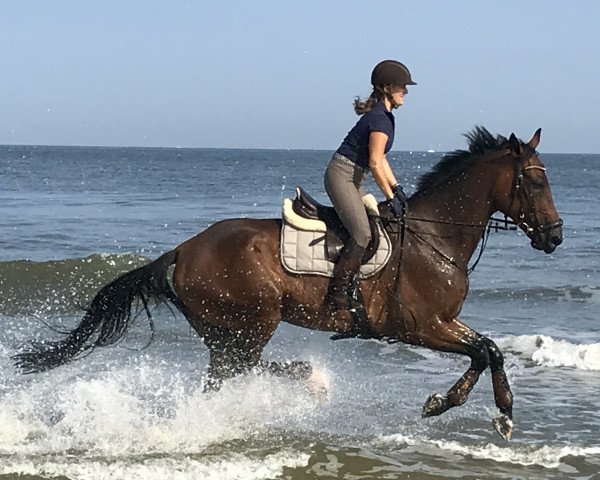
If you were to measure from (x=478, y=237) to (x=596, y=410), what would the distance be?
292cm

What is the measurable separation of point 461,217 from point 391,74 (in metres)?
1.36

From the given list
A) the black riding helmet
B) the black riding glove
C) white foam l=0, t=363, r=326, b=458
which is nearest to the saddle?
the black riding glove

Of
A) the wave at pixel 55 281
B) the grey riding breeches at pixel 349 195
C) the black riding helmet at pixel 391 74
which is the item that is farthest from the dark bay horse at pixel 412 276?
the wave at pixel 55 281

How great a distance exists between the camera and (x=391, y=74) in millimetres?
7512

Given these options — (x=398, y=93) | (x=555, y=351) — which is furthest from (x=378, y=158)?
(x=555, y=351)

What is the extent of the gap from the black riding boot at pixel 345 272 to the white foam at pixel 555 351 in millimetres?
4990

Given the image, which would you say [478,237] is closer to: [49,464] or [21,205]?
[49,464]

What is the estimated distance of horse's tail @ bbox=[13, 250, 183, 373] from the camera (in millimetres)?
8211

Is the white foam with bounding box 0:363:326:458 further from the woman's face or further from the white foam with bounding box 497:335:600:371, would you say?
the white foam with bounding box 497:335:600:371

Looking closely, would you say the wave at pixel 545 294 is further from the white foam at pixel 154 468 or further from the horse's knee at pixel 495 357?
the white foam at pixel 154 468

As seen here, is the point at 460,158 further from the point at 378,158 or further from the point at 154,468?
the point at 154,468

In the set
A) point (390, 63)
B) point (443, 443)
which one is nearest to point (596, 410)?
point (443, 443)

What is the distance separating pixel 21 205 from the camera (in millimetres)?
36938

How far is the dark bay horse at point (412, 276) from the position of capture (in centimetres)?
779
